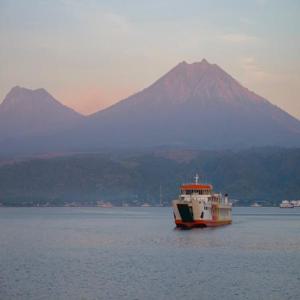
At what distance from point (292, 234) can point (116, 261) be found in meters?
42.3

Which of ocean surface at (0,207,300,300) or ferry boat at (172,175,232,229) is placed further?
Result: ferry boat at (172,175,232,229)

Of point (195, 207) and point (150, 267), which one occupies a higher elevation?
point (195, 207)

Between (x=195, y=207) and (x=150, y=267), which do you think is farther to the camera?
(x=195, y=207)

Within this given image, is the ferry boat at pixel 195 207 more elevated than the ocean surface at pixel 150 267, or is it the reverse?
the ferry boat at pixel 195 207

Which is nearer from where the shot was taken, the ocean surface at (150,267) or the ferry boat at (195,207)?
the ocean surface at (150,267)

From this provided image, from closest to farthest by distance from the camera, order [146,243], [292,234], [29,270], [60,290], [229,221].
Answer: [60,290] < [29,270] < [146,243] < [292,234] < [229,221]

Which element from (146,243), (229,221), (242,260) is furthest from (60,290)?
(229,221)

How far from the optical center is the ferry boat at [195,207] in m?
103

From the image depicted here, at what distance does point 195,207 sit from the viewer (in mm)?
103250

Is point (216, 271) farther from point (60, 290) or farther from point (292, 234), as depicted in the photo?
point (292, 234)

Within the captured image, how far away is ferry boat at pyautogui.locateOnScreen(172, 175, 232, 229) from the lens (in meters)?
103

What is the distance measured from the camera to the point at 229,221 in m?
126

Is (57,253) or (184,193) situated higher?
(184,193)

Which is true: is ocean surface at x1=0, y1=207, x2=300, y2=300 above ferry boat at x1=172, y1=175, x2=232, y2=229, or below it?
below
